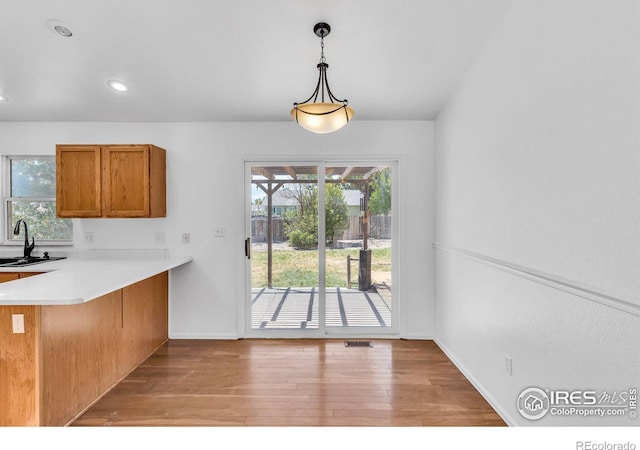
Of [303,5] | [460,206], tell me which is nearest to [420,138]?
[460,206]

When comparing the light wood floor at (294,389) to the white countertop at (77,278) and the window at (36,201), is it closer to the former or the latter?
the white countertop at (77,278)

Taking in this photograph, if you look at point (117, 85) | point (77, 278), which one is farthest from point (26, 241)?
point (117, 85)

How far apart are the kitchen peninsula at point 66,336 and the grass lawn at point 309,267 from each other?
95 centimetres

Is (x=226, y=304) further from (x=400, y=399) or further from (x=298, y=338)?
(x=400, y=399)

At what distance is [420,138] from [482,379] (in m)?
2.33

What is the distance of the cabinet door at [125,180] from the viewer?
3.25m

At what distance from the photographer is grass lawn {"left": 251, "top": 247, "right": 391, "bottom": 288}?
3.68 m

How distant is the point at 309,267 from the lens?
3691mm

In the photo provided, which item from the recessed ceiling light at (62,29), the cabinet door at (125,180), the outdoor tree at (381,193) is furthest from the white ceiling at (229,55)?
the outdoor tree at (381,193)

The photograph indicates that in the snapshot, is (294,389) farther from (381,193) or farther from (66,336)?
(381,193)
